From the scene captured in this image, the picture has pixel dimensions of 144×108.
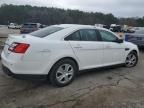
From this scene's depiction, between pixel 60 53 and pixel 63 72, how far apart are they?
51 centimetres

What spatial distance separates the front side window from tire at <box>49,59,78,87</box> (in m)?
1.42

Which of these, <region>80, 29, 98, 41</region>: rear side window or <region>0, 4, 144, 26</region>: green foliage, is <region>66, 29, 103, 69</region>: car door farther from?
<region>0, 4, 144, 26</region>: green foliage

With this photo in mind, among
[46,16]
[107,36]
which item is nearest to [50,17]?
[46,16]

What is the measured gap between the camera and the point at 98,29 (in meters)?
5.84

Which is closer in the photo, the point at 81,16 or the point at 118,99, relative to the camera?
the point at 118,99

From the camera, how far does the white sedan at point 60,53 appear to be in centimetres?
436

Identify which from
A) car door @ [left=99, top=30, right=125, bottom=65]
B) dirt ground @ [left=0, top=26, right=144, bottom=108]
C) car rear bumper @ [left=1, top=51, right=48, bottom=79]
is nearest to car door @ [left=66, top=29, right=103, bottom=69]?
car door @ [left=99, top=30, right=125, bottom=65]

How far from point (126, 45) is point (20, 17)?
278 ft

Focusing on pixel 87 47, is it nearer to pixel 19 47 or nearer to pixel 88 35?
pixel 88 35

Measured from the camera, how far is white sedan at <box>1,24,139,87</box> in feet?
14.3

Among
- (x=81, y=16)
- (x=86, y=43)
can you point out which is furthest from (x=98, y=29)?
(x=81, y=16)

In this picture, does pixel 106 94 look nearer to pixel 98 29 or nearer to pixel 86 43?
pixel 86 43

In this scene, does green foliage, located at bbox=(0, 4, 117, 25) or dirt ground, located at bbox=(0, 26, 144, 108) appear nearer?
dirt ground, located at bbox=(0, 26, 144, 108)

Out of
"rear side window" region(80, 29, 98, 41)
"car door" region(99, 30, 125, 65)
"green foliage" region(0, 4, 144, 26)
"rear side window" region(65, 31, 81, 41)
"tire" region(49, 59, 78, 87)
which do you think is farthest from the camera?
"green foliage" region(0, 4, 144, 26)
